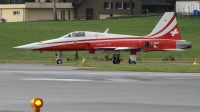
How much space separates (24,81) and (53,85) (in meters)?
2.14

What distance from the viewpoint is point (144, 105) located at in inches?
698

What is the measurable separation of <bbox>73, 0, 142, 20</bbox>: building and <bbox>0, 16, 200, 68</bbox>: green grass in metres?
14.7

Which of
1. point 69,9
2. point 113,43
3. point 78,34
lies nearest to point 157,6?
point 69,9

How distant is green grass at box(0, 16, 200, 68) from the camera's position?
183ft

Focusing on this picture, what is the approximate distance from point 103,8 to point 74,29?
26159 mm

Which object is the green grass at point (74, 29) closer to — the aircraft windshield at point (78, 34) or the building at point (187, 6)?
the aircraft windshield at point (78, 34)

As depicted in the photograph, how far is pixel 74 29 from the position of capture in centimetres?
7138

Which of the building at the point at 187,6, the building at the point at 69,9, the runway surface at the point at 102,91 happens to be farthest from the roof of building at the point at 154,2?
the runway surface at the point at 102,91

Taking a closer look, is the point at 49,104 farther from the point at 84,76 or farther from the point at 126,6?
the point at 126,6

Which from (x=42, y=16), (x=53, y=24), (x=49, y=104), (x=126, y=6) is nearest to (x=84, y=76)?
(x=49, y=104)

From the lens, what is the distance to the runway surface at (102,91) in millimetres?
17266

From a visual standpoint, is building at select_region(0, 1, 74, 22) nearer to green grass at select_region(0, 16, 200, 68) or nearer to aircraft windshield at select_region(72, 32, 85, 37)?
green grass at select_region(0, 16, 200, 68)

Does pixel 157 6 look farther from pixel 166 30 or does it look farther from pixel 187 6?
pixel 166 30

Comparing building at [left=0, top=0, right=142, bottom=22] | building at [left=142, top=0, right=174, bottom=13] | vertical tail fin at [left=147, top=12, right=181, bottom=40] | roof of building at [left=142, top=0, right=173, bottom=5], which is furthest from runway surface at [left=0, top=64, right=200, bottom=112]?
roof of building at [left=142, top=0, right=173, bottom=5]
